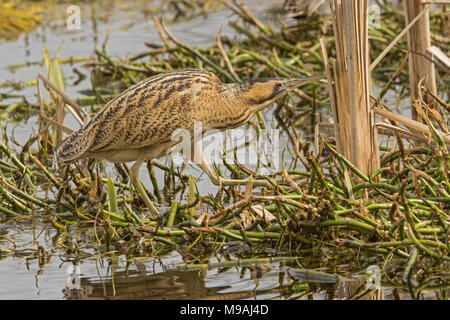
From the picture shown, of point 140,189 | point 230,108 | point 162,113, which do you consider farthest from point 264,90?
point 140,189

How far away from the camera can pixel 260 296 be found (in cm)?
348

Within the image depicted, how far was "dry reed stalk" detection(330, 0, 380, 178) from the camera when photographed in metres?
4.09

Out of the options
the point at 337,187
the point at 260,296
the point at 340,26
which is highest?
the point at 340,26

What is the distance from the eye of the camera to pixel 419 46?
4.87 metres

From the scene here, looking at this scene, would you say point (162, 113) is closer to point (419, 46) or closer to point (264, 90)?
point (264, 90)

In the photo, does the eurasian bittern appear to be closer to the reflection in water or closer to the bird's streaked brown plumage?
the bird's streaked brown plumage

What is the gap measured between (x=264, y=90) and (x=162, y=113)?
60 cm

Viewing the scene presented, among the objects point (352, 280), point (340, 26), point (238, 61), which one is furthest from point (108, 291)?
point (238, 61)

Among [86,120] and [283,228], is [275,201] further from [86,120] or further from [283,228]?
[86,120]

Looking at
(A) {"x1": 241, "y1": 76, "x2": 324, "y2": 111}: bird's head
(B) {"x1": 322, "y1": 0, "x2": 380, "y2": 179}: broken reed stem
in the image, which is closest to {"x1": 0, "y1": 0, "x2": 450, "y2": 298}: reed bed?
(B) {"x1": 322, "y1": 0, "x2": 380, "y2": 179}: broken reed stem

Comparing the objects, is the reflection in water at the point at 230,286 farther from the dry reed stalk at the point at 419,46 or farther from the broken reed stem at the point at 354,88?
the dry reed stalk at the point at 419,46

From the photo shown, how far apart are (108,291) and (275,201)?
82 centimetres

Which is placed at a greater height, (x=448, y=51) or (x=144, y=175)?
(x=448, y=51)

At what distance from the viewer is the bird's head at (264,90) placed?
15.6 ft
